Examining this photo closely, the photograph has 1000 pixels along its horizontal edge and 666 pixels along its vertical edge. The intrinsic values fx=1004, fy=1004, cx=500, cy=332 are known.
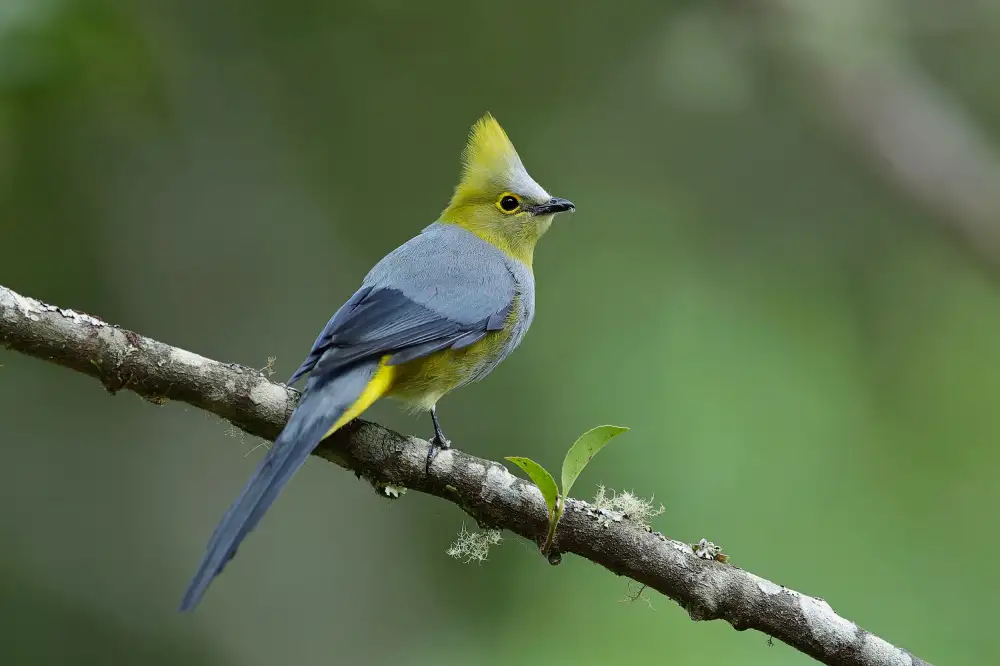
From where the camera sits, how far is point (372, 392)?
10.1 ft

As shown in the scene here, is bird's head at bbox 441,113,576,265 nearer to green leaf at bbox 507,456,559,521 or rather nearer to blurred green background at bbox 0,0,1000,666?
blurred green background at bbox 0,0,1000,666

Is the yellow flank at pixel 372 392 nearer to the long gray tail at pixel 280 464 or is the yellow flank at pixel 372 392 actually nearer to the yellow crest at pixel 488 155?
the long gray tail at pixel 280 464

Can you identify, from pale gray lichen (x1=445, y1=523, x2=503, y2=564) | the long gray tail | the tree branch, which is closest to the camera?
the long gray tail

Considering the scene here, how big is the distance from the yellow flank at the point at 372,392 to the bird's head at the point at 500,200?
1.28m

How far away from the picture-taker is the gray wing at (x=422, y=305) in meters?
3.16

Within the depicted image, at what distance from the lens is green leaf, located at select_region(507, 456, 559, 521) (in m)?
2.59

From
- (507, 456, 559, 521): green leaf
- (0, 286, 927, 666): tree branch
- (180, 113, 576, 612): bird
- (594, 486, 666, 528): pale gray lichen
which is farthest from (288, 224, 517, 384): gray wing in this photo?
(594, 486, 666, 528): pale gray lichen

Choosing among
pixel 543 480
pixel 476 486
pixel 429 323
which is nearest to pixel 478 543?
pixel 476 486

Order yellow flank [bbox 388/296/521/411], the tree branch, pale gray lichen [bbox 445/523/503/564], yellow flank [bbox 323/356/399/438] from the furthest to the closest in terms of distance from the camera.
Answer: yellow flank [bbox 388/296/521/411], pale gray lichen [bbox 445/523/503/564], yellow flank [bbox 323/356/399/438], the tree branch

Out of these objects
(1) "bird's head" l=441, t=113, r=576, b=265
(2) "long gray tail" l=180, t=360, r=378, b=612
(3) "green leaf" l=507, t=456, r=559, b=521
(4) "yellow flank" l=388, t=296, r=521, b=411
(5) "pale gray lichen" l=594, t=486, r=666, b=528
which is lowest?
(2) "long gray tail" l=180, t=360, r=378, b=612

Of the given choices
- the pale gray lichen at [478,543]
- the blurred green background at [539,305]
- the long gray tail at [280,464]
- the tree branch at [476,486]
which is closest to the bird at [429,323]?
the long gray tail at [280,464]

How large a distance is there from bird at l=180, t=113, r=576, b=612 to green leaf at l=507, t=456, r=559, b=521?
0.39m

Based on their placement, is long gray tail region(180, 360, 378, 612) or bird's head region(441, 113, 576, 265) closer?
long gray tail region(180, 360, 378, 612)

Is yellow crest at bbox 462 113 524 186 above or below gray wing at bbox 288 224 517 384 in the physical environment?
above
